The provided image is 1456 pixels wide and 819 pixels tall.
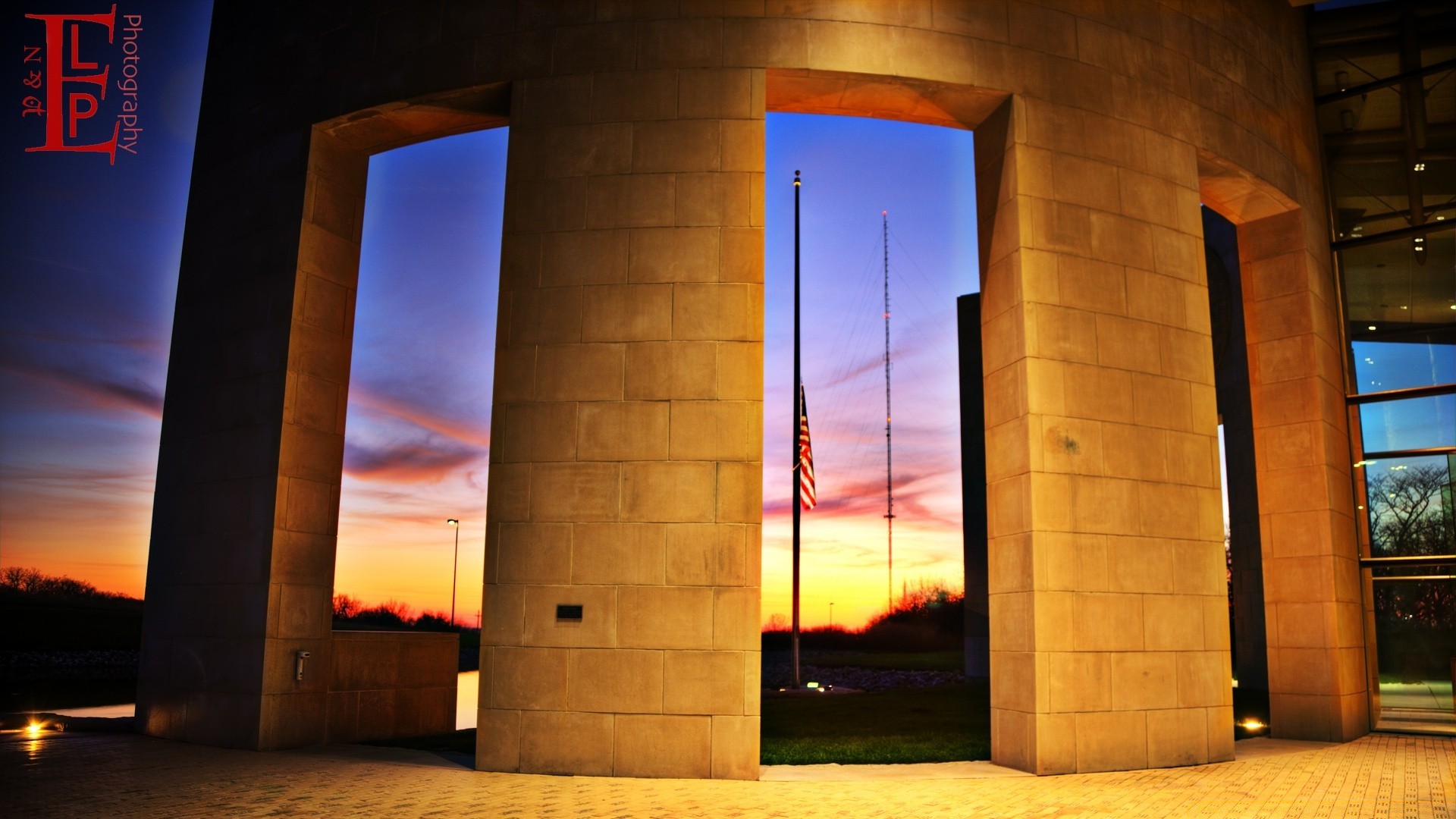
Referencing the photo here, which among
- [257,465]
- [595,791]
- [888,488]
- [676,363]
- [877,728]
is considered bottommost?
[877,728]

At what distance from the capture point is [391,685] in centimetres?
1321

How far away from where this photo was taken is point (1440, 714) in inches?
543

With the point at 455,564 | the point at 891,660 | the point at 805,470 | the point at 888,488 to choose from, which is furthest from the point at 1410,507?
the point at 891,660

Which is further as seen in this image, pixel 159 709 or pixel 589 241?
pixel 159 709

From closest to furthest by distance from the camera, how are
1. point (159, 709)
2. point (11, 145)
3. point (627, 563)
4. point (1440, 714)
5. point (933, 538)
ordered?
point (627, 563) < point (159, 709) < point (1440, 714) < point (11, 145) < point (933, 538)

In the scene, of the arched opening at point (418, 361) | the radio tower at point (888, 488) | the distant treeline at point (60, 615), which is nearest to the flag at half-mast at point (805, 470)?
the radio tower at point (888, 488)

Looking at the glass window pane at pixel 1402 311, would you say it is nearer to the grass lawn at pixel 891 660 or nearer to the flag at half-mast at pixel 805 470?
the flag at half-mast at pixel 805 470

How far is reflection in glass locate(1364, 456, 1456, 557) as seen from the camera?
14102mm

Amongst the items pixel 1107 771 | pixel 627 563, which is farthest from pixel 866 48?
pixel 1107 771

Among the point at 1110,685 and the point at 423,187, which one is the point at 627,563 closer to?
the point at 1110,685

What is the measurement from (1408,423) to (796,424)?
11653mm

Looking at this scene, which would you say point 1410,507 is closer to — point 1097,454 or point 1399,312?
point 1399,312

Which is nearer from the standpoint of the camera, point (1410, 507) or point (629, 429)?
point (629, 429)

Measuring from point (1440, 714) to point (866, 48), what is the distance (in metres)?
12.2
